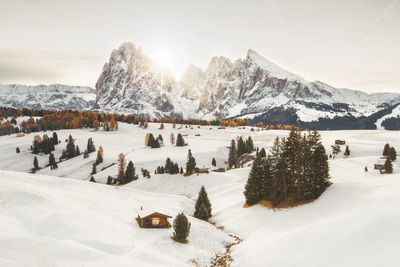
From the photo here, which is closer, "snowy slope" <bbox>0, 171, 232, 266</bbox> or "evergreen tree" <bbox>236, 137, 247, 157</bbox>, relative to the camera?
"snowy slope" <bbox>0, 171, 232, 266</bbox>

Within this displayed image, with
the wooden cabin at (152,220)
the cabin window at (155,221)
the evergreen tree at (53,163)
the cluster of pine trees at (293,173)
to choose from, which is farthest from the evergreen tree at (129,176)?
the cluster of pine trees at (293,173)

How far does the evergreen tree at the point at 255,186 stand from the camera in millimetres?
44062

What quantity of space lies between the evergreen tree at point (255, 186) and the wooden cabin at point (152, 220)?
1650cm

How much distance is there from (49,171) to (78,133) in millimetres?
66582

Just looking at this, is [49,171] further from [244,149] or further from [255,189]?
[255,189]

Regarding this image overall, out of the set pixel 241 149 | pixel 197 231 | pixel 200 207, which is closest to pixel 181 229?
pixel 197 231

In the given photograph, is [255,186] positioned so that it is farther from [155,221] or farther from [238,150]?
[238,150]

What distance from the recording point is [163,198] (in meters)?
56.4

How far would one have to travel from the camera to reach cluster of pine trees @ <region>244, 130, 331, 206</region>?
123ft

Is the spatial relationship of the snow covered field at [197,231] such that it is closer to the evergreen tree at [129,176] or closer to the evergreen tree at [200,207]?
the evergreen tree at [200,207]

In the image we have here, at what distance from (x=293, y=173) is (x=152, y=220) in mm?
24801

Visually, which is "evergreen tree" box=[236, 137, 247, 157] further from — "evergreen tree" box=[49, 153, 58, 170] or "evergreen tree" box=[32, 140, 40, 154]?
"evergreen tree" box=[32, 140, 40, 154]

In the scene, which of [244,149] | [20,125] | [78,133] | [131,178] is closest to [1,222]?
[131,178]

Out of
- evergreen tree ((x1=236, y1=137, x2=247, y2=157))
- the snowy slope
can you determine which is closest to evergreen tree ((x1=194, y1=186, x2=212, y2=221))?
the snowy slope
